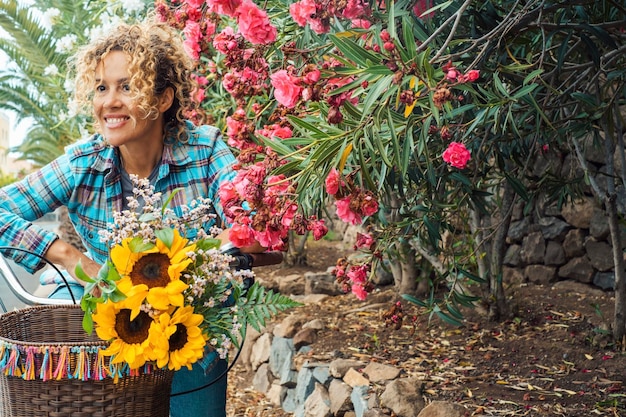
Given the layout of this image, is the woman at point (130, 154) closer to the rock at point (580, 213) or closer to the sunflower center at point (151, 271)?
the sunflower center at point (151, 271)

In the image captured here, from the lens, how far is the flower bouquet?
76.0 inches

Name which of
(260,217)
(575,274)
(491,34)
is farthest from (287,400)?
(491,34)

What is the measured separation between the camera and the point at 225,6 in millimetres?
2568

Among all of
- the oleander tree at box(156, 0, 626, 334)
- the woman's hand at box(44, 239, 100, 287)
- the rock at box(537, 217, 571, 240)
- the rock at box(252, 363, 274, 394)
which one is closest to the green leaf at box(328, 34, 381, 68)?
the oleander tree at box(156, 0, 626, 334)

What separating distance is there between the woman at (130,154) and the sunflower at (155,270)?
2.91 feet

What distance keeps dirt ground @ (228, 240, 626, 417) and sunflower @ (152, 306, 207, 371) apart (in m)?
1.75

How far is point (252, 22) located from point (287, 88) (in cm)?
31

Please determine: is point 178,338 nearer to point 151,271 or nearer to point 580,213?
point 151,271

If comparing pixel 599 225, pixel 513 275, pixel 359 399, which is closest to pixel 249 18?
pixel 359 399

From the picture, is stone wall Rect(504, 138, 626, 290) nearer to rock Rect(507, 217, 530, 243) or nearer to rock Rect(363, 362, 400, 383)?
rock Rect(507, 217, 530, 243)

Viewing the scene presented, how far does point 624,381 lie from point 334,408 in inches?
52.6

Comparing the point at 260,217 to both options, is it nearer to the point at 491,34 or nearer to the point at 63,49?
the point at 491,34

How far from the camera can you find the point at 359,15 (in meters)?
2.56

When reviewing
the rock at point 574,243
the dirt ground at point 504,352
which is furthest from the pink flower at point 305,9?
the rock at point 574,243
